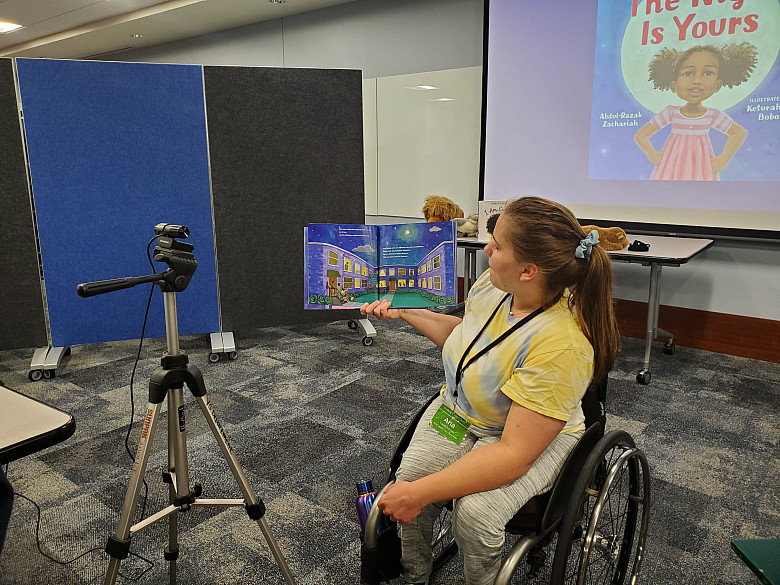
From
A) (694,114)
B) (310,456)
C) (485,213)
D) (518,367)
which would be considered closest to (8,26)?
(485,213)

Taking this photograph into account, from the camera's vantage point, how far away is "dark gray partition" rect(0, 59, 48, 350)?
3.04 m

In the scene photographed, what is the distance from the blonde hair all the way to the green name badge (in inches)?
12.5

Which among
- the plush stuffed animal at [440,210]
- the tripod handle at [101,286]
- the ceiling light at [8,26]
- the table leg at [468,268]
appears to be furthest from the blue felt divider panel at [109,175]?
the ceiling light at [8,26]

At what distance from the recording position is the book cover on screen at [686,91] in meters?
3.14

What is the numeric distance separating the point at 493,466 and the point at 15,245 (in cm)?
305

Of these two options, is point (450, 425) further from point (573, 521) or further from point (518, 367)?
point (573, 521)

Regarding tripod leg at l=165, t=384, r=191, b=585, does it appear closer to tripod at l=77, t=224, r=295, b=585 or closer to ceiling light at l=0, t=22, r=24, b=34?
tripod at l=77, t=224, r=295, b=585

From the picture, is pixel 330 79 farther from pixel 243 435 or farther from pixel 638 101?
pixel 243 435

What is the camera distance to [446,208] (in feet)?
12.7

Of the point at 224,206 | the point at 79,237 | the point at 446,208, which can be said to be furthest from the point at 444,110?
the point at 79,237

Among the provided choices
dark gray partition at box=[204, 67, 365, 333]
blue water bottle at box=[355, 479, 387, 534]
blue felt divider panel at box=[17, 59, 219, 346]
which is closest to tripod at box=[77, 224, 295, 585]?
blue water bottle at box=[355, 479, 387, 534]

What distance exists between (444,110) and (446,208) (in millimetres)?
1079

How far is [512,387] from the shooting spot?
3.85 ft

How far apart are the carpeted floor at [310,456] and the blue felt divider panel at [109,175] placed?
38 cm
